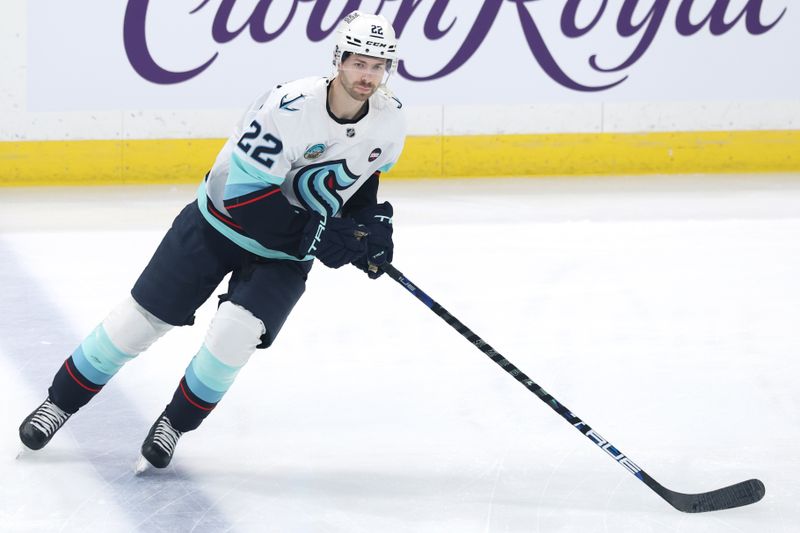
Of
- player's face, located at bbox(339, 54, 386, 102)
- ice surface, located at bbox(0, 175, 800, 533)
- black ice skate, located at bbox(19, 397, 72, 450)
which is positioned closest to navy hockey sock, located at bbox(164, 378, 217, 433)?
ice surface, located at bbox(0, 175, 800, 533)

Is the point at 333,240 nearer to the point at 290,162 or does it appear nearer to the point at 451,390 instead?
the point at 290,162

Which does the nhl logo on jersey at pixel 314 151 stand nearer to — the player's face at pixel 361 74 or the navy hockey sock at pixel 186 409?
the player's face at pixel 361 74

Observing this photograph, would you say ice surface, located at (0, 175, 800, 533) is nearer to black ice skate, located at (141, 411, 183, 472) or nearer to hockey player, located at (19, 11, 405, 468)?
black ice skate, located at (141, 411, 183, 472)

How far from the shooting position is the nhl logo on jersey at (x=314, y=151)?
2314 millimetres

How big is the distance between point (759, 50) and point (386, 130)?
179 inches

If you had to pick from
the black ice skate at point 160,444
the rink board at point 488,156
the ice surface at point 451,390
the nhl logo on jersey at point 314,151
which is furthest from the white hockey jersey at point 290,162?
the rink board at point 488,156

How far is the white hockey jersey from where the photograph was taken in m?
2.26

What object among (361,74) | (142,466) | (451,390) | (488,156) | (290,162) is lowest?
(488,156)

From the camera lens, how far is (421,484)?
242 centimetres

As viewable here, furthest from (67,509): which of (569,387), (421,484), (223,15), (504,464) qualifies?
(223,15)

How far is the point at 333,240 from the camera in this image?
2307mm

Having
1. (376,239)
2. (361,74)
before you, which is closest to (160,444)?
(376,239)

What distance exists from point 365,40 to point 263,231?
0.40m

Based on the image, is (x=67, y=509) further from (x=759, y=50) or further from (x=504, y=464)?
(x=759, y=50)
